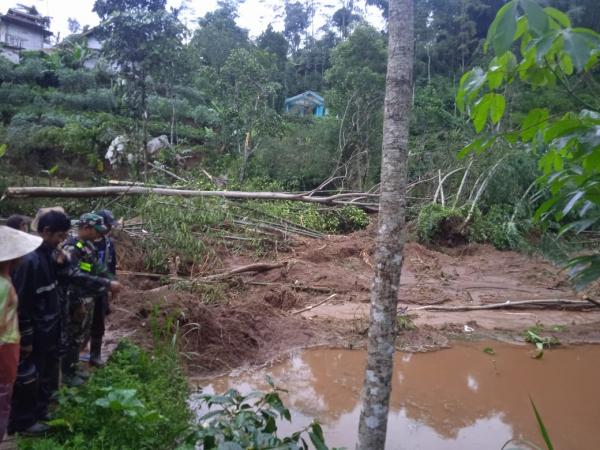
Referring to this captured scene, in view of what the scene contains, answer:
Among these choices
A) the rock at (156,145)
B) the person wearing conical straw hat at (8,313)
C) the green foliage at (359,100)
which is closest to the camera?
the person wearing conical straw hat at (8,313)

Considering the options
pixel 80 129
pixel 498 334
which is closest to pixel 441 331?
pixel 498 334

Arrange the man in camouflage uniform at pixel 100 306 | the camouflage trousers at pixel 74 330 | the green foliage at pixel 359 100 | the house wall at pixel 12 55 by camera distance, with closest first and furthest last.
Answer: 1. the camouflage trousers at pixel 74 330
2. the man in camouflage uniform at pixel 100 306
3. the green foliage at pixel 359 100
4. the house wall at pixel 12 55

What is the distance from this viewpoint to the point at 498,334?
23.6 feet

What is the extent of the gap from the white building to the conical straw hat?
25.7 meters

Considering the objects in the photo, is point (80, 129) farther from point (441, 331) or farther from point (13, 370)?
point (13, 370)

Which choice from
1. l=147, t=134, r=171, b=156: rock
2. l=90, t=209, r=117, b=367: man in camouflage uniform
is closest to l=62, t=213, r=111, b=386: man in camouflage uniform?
l=90, t=209, r=117, b=367: man in camouflage uniform

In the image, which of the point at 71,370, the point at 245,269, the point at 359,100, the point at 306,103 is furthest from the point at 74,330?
the point at 306,103

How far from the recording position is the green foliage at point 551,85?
4.56ft

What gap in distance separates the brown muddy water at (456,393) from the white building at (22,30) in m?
24.7

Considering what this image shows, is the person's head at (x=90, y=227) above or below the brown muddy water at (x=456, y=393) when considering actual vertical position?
above

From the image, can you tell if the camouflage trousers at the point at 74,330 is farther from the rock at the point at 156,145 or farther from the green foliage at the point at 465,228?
the rock at the point at 156,145

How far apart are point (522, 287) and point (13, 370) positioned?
368 inches

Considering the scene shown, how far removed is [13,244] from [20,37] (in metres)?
29.4

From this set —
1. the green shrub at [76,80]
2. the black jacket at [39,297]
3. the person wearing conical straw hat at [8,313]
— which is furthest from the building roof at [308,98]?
the person wearing conical straw hat at [8,313]
